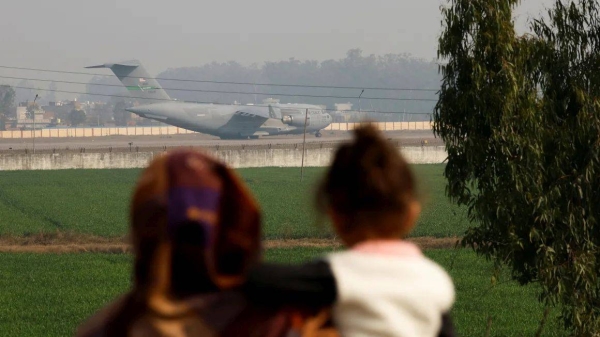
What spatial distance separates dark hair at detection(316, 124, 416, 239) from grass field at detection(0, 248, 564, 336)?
27.0ft

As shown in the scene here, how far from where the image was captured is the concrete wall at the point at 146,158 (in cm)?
4941

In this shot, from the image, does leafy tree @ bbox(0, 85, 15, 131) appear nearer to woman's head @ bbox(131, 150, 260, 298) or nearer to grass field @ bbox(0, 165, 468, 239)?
grass field @ bbox(0, 165, 468, 239)

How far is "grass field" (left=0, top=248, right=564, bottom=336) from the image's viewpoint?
43.6 feet

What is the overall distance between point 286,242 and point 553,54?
16546mm

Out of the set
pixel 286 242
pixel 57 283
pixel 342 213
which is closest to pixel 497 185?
pixel 342 213

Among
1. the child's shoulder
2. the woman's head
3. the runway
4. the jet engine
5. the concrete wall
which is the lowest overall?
the runway

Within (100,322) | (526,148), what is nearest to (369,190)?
(100,322)

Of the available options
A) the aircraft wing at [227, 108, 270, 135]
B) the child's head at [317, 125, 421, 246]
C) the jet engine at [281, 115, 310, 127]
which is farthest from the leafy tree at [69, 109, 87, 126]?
the child's head at [317, 125, 421, 246]

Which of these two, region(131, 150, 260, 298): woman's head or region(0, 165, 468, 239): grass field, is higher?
region(131, 150, 260, 298): woman's head

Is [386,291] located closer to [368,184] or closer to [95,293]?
[368,184]

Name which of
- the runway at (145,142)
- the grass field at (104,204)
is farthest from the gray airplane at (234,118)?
the grass field at (104,204)

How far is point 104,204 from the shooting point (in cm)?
3503

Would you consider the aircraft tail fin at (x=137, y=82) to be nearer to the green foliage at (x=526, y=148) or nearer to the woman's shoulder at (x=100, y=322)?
the green foliage at (x=526, y=148)

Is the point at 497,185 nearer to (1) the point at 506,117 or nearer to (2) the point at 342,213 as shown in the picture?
(1) the point at 506,117
